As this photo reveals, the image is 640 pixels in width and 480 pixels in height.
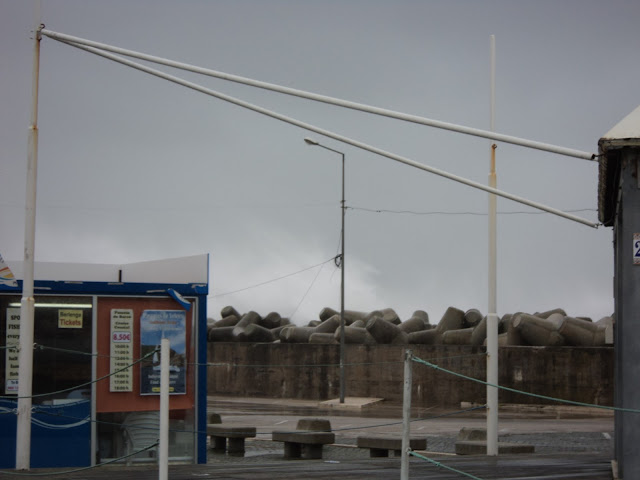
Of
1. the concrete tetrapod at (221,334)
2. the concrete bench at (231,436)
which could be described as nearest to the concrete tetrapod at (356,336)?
the concrete tetrapod at (221,334)

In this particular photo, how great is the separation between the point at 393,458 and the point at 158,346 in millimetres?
4625

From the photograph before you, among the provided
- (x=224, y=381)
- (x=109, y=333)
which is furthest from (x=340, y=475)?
(x=224, y=381)

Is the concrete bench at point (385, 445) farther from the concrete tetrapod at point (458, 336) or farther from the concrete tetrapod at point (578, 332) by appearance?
the concrete tetrapod at point (458, 336)

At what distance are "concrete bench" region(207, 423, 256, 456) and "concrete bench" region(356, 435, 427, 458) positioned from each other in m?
2.46

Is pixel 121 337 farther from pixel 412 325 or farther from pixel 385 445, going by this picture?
pixel 412 325

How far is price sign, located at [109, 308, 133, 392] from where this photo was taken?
15.6 meters

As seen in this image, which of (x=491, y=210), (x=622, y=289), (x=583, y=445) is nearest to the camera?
(x=622, y=289)

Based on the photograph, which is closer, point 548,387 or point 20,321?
point 20,321

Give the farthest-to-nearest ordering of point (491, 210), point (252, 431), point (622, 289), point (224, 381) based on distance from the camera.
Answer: point (224, 381), point (252, 431), point (491, 210), point (622, 289)

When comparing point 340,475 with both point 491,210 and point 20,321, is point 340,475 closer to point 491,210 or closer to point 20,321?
point 20,321

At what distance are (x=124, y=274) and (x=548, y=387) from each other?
25465 millimetres

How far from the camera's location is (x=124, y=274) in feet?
55.0

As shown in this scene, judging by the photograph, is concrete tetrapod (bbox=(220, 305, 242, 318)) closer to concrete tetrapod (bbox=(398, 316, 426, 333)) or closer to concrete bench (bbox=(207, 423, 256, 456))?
concrete tetrapod (bbox=(398, 316, 426, 333))

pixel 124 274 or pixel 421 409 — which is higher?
pixel 124 274
